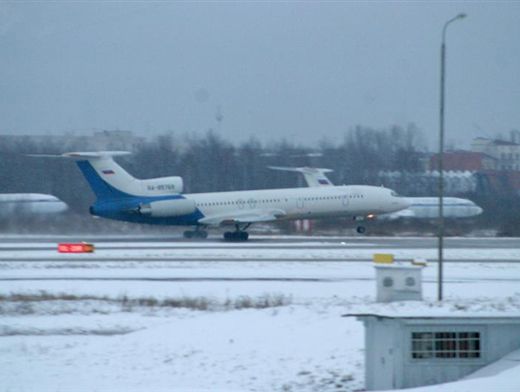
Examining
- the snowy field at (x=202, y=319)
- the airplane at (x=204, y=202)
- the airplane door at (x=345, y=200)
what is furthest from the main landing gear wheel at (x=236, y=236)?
the snowy field at (x=202, y=319)

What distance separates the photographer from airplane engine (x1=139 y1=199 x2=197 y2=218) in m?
49.0

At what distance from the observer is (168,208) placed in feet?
162

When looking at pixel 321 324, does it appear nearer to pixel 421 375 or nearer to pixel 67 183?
pixel 421 375

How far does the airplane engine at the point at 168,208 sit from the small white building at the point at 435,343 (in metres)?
35.3

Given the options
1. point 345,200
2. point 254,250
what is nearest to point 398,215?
point 345,200

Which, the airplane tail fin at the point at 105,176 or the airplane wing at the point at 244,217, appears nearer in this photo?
the airplane tail fin at the point at 105,176

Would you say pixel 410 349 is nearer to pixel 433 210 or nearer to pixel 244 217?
pixel 244 217

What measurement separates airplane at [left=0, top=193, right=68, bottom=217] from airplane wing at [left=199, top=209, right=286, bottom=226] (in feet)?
52.7

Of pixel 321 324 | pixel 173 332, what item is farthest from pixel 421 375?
pixel 173 332

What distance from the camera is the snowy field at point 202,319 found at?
15273 mm

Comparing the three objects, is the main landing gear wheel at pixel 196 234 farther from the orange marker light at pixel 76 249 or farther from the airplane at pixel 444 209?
the airplane at pixel 444 209

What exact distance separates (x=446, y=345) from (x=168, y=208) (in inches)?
1410

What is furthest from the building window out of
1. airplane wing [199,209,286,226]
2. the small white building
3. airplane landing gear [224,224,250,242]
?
airplane wing [199,209,286,226]

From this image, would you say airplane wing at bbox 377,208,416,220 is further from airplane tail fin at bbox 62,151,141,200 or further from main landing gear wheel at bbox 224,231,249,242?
airplane tail fin at bbox 62,151,141,200
